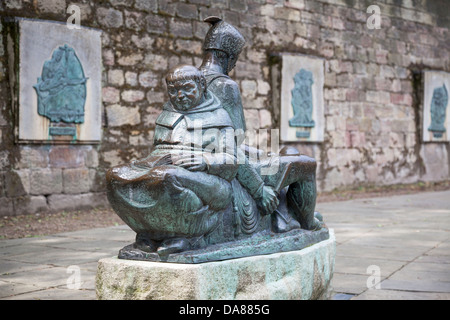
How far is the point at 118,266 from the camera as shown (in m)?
3.25

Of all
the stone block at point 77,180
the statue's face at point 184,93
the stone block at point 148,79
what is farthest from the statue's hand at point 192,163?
the stone block at point 148,79

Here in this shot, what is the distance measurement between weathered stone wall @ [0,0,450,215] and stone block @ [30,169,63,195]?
13 millimetres

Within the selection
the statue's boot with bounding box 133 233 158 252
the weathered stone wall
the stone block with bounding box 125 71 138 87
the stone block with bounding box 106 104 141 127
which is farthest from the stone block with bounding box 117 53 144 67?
the statue's boot with bounding box 133 233 158 252

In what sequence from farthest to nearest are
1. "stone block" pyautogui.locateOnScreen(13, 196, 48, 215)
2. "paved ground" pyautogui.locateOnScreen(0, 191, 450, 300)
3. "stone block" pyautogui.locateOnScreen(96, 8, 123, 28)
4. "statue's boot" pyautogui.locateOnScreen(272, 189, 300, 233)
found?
1. "stone block" pyautogui.locateOnScreen(96, 8, 123, 28)
2. "stone block" pyautogui.locateOnScreen(13, 196, 48, 215)
3. "paved ground" pyautogui.locateOnScreen(0, 191, 450, 300)
4. "statue's boot" pyautogui.locateOnScreen(272, 189, 300, 233)

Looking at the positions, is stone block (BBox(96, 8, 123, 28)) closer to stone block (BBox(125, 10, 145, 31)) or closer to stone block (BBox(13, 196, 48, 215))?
stone block (BBox(125, 10, 145, 31))

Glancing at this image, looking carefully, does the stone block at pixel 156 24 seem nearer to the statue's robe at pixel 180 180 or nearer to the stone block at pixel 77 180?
the stone block at pixel 77 180

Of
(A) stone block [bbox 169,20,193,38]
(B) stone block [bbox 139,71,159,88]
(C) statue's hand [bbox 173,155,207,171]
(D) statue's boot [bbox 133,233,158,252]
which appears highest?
(A) stone block [bbox 169,20,193,38]

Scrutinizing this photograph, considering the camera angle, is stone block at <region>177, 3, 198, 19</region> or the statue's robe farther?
stone block at <region>177, 3, 198, 19</region>

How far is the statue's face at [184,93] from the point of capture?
3383 mm

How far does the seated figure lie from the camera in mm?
3100

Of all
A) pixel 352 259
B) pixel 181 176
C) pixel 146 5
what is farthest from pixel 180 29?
pixel 181 176

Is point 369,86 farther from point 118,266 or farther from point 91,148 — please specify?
point 118,266

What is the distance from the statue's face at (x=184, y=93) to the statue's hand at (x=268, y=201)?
25.7 inches

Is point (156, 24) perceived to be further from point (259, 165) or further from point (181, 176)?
point (181, 176)
